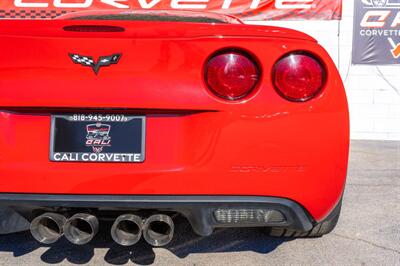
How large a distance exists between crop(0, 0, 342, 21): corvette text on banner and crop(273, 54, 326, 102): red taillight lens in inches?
229

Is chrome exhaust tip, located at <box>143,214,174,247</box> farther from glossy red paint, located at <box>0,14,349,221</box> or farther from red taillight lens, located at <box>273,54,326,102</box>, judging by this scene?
red taillight lens, located at <box>273,54,326,102</box>

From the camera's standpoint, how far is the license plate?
177 centimetres

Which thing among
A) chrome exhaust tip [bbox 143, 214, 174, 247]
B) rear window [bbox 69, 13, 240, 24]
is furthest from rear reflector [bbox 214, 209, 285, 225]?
rear window [bbox 69, 13, 240, 24]

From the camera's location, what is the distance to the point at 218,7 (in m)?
7.39

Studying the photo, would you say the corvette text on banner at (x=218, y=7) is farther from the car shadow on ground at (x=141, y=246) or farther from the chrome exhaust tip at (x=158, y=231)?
the chrome exhaust tip at (x=158, y=231)

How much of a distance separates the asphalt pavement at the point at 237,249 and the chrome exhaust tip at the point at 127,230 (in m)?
0.45

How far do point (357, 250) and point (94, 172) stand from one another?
163 cm

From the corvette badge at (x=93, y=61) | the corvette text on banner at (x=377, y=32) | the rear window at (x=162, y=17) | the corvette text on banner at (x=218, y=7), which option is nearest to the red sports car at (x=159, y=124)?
the corvette badge at (x=93, y=61)

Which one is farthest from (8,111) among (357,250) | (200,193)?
→ (357,250)

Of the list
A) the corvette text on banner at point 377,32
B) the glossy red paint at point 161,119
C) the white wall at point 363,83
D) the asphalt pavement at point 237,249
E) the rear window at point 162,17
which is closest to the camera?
the glossy red paint at point 161,119

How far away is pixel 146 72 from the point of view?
1754 millimetres

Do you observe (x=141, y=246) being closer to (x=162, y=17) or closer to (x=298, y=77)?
(x=298, y=77)

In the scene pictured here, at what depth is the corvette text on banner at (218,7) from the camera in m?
7.27

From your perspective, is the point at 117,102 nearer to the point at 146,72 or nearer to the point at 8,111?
the point at 146,72
